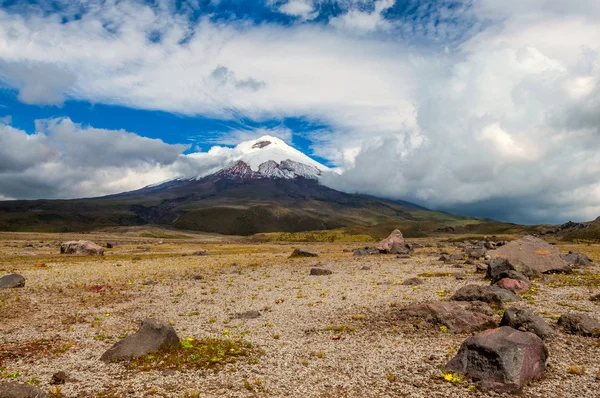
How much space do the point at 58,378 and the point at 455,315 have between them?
21476 millimetres

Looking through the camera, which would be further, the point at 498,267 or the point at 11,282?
the point at 498,267

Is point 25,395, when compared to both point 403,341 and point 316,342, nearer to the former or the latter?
point 316,342

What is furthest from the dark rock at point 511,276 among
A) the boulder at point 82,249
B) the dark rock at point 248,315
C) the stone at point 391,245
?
the boulder at point 82,249

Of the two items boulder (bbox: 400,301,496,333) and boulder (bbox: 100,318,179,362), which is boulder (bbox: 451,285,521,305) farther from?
boulder (bbox: 100,318,179,362)

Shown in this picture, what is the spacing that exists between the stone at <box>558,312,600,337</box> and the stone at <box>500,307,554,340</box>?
1411 mm

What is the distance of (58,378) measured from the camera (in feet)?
52.6

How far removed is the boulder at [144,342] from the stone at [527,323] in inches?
725

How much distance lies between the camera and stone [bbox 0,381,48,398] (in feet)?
40.5

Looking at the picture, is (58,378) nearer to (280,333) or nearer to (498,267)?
(280,333)

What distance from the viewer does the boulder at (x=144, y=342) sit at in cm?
1884

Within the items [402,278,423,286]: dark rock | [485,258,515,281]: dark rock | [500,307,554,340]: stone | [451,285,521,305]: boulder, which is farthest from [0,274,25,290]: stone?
[485,258,515,281]: dark rock

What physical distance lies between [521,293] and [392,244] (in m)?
54.9

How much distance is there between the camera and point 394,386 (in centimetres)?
1557

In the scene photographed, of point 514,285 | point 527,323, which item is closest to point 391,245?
point 514,285
